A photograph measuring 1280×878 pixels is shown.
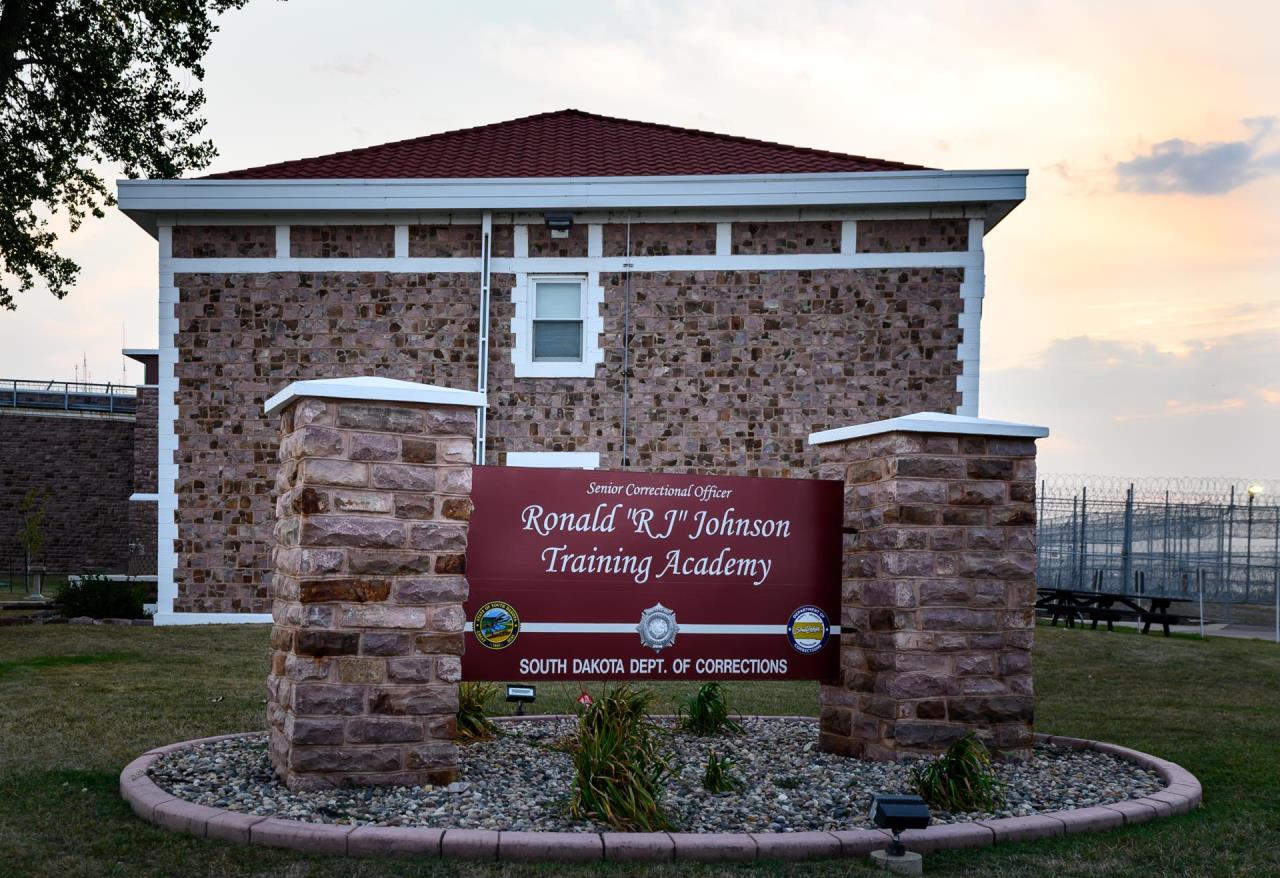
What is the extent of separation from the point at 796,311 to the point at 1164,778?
33.0 ft

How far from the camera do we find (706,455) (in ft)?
52.9

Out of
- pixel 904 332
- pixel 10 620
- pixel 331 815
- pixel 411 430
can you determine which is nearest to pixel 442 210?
pixel 904 332

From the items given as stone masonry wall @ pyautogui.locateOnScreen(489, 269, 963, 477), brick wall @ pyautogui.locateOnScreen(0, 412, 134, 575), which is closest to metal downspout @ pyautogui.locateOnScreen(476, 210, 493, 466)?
stone masonry wall @ pyautogui.locateOnScreen(489, 269, 963, 477)

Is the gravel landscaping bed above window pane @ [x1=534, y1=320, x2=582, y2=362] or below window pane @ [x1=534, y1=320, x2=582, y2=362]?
below

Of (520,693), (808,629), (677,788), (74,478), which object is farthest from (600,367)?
(74,478)

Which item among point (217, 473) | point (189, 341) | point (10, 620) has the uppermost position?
point (189, 341)

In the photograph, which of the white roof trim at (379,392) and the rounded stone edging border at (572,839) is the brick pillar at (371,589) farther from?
the rounded stone edging border at (572,839)

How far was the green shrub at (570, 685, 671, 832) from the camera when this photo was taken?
549 centimetres

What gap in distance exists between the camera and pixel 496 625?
693 cm

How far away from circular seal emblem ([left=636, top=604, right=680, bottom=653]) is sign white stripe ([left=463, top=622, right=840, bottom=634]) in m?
0.06

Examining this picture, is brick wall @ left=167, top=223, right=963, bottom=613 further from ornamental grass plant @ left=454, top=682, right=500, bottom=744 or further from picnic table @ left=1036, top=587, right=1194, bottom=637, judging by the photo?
ornamental grass plant @ left=454, top=682, right=500, bottom=744

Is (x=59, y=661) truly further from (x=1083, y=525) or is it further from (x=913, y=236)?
(x=1083, y=525)

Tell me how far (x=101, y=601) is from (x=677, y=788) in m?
14.2

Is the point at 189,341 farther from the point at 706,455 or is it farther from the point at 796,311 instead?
the point at 796,311
